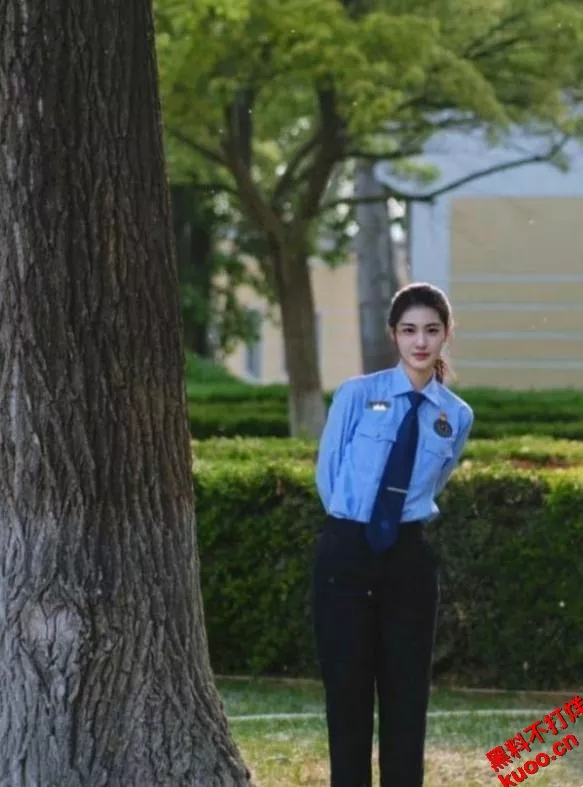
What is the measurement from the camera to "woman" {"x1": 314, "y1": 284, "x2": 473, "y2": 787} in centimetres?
455

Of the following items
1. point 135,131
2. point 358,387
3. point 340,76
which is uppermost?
point 340,76

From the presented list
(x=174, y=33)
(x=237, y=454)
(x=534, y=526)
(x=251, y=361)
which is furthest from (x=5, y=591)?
(x=251, y=361)

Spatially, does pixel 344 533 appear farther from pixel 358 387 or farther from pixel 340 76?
pixel 340 76

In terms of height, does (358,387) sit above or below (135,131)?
below

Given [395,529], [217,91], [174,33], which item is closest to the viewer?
[395,529]

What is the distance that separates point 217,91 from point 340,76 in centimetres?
115

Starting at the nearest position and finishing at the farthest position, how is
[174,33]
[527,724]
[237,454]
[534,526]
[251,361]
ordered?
[527,724] < [534,526] < [237,454] < [174,33] < [251,361]

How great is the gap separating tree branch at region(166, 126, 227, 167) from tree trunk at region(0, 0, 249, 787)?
936cm

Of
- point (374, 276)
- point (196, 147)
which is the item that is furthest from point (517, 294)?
point (196, 147)

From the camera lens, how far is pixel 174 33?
40.5 feet

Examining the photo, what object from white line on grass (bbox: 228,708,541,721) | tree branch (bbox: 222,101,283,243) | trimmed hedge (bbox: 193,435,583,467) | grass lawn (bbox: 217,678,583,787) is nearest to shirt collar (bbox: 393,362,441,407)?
grass lawn (bbox: 217,678,583,787)

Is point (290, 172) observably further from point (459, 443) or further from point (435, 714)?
point (459, 443)

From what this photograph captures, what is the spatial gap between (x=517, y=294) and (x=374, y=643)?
70.2 ft

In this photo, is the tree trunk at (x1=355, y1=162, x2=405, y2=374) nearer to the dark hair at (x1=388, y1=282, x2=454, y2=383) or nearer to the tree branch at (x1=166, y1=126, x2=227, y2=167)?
the tree branch at (x1=166, y1=126, x2=227, y2=167)
